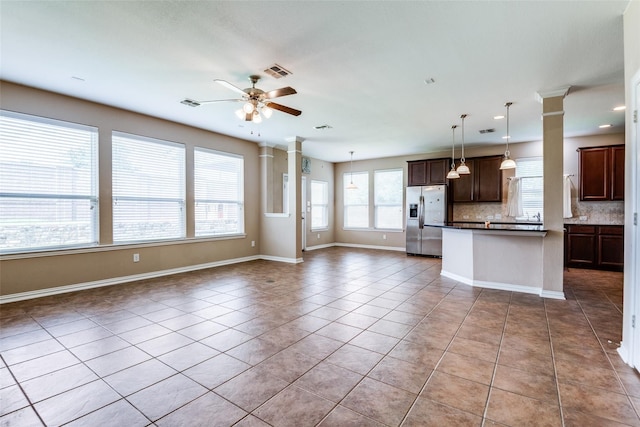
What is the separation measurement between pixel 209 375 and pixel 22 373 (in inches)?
53.6

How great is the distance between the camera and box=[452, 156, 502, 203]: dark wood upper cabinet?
6770mm

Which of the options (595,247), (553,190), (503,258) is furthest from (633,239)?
(595,247)

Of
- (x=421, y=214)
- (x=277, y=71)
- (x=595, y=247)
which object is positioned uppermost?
(x=277, y=71)

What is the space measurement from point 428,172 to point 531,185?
87.4 inches

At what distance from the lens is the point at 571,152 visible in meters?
6.31

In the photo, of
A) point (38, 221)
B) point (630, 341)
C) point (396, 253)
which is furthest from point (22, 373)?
point (396, 253)

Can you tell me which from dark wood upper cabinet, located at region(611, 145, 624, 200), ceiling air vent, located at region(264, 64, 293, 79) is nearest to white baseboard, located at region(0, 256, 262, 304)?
ceiling air vent, located at region(264, 64, 293, 79)

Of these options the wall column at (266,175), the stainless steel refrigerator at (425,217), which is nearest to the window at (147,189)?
the wall column at (266,175)

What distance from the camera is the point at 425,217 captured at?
7391 millimetres

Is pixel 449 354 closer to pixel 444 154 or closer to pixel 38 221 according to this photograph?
pixel 38 221

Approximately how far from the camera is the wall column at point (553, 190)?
3.85 meters

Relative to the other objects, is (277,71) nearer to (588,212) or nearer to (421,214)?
(421,214)

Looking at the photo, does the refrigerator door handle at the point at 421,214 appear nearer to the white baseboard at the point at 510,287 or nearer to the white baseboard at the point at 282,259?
the white baseboard at the point at 510,287

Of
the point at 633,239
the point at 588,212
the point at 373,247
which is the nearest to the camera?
the point at 633,239
